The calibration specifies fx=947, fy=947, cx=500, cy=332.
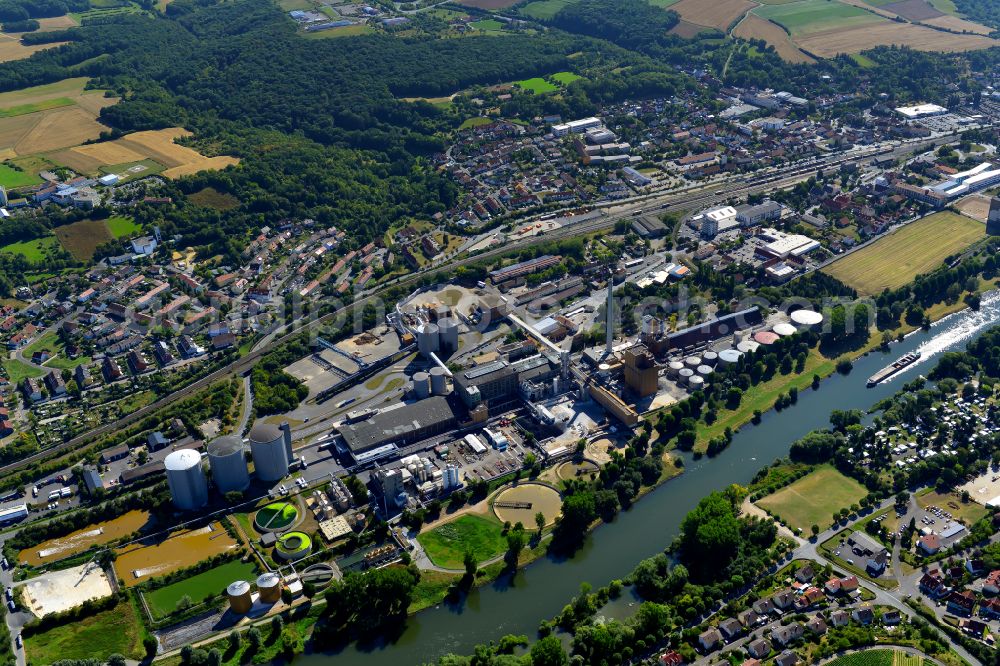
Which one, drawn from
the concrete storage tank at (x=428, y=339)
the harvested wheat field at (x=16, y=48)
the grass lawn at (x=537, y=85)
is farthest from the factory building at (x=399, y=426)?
the harvested wheat field at (x=16, y=48)

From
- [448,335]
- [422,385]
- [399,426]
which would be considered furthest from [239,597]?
[448,335]

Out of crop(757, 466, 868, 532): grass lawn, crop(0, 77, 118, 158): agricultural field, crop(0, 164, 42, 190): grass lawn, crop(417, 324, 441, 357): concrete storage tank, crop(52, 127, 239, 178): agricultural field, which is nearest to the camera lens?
crop(757, 466, 868, 532): grass lawn

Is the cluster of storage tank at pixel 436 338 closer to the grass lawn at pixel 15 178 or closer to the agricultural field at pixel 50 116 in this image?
the grass lawn at pixel 15 178

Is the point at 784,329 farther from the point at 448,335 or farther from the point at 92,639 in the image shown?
the point at 92,639

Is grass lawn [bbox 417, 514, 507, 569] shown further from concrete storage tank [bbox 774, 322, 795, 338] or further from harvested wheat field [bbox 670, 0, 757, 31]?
harvested wheat field [bbox 670, 0, 757, 31]

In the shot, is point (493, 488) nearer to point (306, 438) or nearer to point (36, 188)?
point (306, 438)

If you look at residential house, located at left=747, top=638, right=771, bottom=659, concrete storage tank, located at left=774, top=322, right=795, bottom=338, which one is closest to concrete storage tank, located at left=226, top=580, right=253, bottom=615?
residential house, located at left=747, top=638, right=771, bottom=659

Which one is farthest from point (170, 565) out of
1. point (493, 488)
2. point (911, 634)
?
point (911, 634)
